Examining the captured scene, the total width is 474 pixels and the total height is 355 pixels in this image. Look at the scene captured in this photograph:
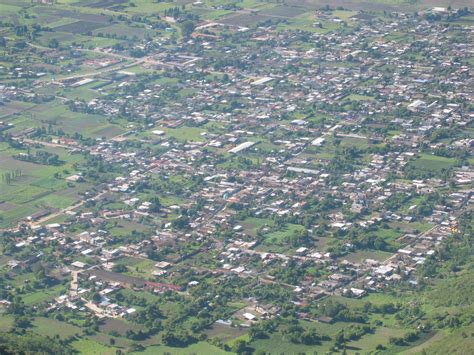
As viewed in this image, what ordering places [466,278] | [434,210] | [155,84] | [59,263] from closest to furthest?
[466,278] → [59,263] → [434,210] → [155,84]

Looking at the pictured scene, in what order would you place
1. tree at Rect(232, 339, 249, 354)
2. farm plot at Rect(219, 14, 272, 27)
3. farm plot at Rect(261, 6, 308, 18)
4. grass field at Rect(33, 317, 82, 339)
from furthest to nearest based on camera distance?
farm plot at Rect(261, 6, 308, 18) < farm plot at Rect(219, 14, 272, 27) < grass field at Rect(33, 317, 82, 339) < tree at Rect(232, 339, 249, 354)

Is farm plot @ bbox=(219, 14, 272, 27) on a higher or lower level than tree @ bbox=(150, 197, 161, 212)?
higher

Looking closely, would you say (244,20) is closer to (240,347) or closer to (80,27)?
(80,27)

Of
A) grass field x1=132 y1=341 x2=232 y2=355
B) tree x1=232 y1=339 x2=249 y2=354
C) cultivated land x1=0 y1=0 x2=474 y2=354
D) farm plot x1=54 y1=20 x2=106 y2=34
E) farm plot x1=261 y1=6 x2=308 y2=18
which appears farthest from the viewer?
farm plot x1=261 y1=6 x2=308 y2=18

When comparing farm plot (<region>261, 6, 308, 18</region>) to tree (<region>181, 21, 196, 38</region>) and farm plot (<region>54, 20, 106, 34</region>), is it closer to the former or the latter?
tree (<region>181, 21, 196, 38</region>)

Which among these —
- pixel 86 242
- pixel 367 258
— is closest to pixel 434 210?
pixel 367 258

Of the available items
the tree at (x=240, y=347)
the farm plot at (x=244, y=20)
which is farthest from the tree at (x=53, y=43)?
the tree at (x=240, y=347)

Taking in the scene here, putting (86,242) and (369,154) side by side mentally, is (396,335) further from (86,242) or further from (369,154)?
(369,154)

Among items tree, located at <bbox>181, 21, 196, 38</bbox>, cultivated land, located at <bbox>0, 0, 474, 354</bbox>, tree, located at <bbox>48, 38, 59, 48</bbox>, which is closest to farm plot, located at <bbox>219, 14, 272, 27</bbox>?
cultivated land, located at <bbox>0, 0, 474, 354</bbox>
